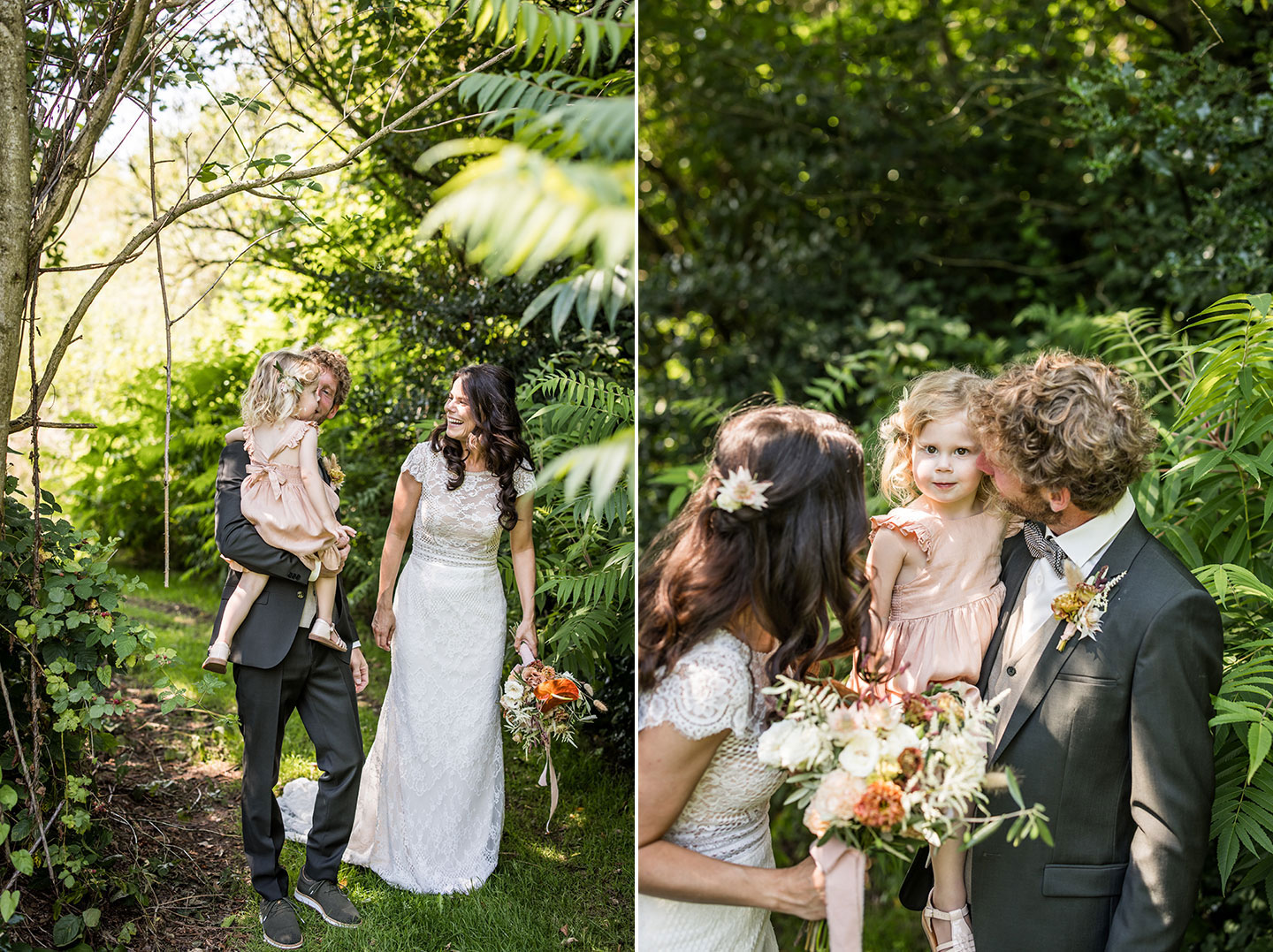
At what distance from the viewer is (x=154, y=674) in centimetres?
424

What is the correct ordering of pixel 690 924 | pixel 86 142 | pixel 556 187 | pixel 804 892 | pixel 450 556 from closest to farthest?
pixel 556 187
pixel 804 892
pixel 690 924
pixel 86 142
pixel 450 556

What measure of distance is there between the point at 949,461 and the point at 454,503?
1824mm

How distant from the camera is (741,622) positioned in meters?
1.97

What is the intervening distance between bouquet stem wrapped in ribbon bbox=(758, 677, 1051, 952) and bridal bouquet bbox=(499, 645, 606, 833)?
59.6 inches

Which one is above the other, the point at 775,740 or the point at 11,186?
the point at 11,186

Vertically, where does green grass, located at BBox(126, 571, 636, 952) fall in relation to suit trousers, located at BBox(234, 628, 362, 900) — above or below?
below

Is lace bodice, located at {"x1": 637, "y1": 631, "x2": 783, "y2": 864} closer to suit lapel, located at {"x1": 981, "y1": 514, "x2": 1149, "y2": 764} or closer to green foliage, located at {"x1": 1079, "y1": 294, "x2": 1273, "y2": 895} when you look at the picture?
suit lapel, located at {"x1": 981, "y1": 514, "x2": 1149, "y2": 764}

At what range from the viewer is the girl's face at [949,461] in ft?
8.00

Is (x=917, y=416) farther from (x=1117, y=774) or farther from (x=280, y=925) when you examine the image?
(x=280, y=925)

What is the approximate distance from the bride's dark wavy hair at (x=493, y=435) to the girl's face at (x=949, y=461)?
1.54 m

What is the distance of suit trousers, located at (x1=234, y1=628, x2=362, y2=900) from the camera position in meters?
3.04

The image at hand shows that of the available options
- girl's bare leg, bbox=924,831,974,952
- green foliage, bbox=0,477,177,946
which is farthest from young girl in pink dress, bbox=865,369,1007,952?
green foliage, bbox=0,477,177,946

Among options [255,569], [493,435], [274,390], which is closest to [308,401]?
[274,390]

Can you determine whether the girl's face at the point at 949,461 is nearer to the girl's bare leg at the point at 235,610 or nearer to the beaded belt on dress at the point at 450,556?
the beaded belt on dress at the point at 450,556
